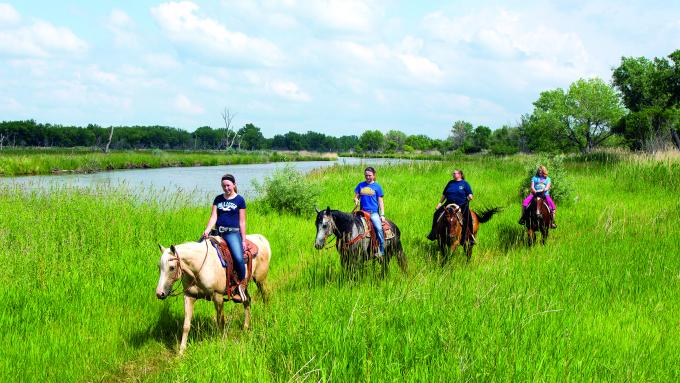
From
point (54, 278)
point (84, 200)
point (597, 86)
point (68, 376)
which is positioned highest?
point (597, 86)

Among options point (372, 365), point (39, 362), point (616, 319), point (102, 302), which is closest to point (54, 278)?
point (102, 302)

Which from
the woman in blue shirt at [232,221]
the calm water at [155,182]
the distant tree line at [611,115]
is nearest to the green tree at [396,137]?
the distant tree line at [611,115]

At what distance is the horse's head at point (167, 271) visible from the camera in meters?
5.46

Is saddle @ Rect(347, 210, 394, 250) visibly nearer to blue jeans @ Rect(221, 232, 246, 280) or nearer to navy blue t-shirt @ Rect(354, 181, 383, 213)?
navy blue t-shirt @ Rect(354, 181, 383, 213)

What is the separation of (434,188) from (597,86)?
38.3 meters

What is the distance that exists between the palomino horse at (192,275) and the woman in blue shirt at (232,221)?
305 mm

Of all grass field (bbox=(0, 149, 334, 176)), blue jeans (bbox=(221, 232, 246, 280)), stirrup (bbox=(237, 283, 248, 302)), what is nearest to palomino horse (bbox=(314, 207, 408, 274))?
blue jeans (bbox=(221, 232, 246, 280))

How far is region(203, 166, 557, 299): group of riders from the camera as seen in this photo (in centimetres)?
672

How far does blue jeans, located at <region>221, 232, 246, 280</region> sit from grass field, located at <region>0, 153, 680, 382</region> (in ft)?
2.28

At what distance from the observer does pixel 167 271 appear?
218 inches

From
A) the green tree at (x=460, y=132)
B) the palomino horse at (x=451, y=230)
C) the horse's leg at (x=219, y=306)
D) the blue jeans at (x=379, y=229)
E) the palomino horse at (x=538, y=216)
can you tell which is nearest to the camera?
the horse's leg at (x=219, y=306)

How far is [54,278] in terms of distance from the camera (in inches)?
313

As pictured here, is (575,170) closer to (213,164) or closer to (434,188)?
(434,188)

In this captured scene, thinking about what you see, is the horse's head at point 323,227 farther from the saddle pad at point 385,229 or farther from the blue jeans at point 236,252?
the blue jeans at point 236,252
